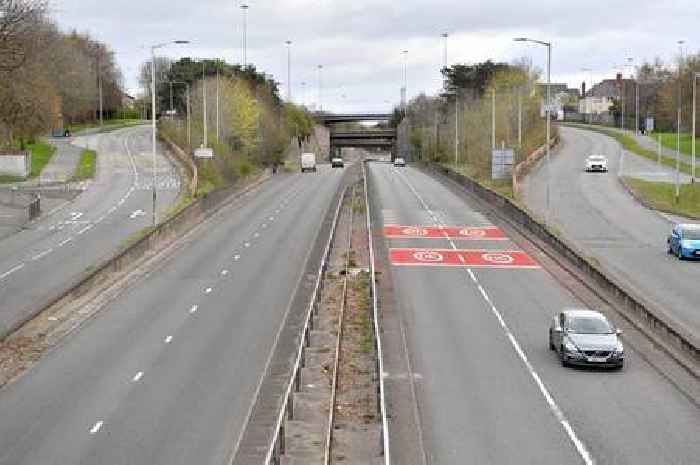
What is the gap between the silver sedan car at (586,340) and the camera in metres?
27.0

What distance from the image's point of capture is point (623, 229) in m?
54.8

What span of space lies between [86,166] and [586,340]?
2980 inches

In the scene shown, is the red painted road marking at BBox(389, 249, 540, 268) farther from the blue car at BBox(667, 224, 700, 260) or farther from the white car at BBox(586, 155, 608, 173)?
the white car at BBox(586, 155, 608, 173)

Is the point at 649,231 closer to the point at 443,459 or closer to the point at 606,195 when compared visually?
the point at 606,195

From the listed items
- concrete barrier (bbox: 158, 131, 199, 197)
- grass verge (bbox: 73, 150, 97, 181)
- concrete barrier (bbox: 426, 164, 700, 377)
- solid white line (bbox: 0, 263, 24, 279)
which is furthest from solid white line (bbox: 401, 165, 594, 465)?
grass verge (bbox: 73, 150, 97, 181)

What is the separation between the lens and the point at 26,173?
288ft

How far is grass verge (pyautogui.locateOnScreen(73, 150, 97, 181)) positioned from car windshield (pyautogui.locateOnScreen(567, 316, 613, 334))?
210 feet

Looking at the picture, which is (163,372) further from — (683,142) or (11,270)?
(683,142)

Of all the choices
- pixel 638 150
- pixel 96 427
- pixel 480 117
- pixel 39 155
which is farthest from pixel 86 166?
pixel 96 427

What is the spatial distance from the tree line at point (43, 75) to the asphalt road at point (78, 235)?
7.49 m

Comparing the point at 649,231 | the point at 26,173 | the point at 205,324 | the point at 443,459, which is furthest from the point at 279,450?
the point at 26,173

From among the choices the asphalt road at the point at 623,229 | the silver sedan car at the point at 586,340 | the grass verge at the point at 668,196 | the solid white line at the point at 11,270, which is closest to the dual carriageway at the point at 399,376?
the silver sedan car at the point at 586,340

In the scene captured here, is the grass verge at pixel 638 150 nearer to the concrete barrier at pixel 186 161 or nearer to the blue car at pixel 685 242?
the concrete barrier at pixel 186 161

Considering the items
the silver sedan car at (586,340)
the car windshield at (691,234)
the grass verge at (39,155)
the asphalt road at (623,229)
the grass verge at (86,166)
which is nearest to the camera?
the silver sedan car at (586,340)
